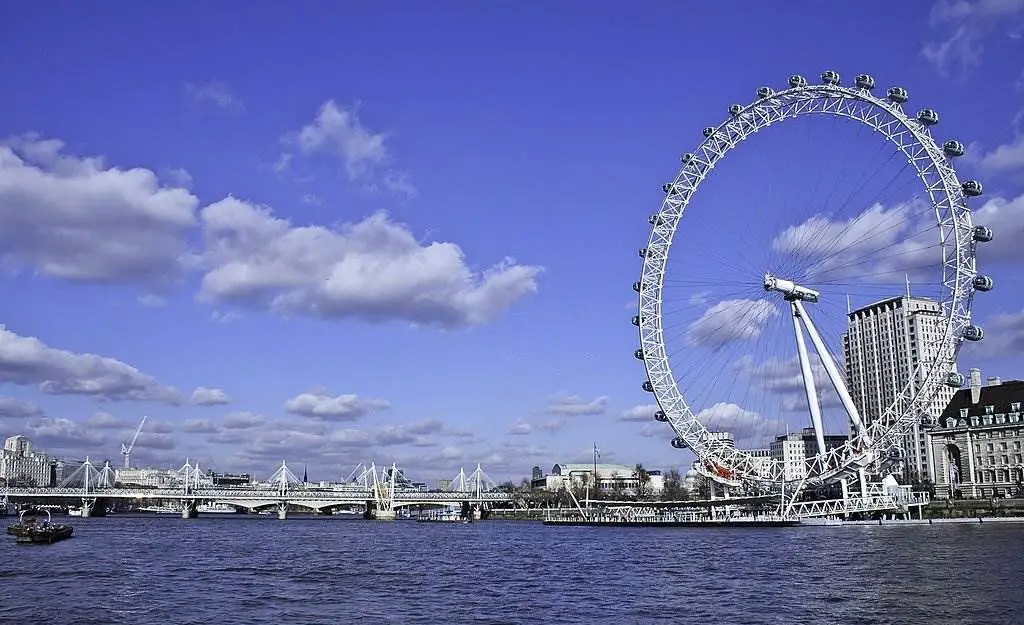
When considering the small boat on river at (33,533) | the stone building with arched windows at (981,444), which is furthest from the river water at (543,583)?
the stone building with arched windows at (981,444)

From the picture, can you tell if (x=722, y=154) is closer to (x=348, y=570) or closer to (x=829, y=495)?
(x=829, y=495)

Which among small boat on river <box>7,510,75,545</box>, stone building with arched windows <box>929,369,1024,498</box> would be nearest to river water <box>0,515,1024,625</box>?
small boat on river <box>7,510,75,545</box>

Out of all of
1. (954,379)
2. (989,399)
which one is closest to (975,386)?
(989,399)

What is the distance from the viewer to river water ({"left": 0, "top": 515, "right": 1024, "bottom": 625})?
35875 mm

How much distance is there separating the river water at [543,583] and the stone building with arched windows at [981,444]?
212 ft

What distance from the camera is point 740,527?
4075 inches

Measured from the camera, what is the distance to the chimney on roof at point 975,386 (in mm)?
149875

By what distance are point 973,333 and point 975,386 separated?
254 ft

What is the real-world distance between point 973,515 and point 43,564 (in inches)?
3889

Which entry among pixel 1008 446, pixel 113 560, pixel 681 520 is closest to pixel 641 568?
pixel 113 560

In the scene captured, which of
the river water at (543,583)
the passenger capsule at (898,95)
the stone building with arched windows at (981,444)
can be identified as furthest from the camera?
the stone building with arched windows at (981,444)

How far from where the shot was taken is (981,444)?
467 feet

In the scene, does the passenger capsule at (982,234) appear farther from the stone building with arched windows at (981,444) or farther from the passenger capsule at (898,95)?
the stone building with arched windows at (981,444)

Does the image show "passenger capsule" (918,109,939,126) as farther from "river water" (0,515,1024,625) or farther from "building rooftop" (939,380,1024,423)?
"building rooftop" (939,380,1024,423)
